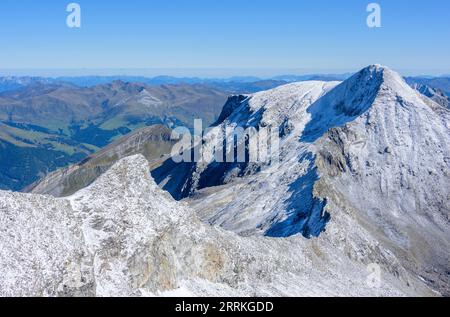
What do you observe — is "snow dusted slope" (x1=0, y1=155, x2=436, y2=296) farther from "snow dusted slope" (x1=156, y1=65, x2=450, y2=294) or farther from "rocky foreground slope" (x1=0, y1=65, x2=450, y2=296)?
"snow dusted slope" (x1=156, y1=65, x2=450, y2=294)

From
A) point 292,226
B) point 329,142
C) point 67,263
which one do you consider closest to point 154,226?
point 67,263

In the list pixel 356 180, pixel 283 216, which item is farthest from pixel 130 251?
pixel 356 180

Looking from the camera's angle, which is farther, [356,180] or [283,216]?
[356,180]

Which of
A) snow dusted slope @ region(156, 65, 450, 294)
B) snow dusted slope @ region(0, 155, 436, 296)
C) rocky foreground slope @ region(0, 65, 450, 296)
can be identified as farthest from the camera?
snow dusted slope @ region(156, 65, 450, 294)

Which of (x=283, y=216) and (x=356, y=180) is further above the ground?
(x=356, y=180)

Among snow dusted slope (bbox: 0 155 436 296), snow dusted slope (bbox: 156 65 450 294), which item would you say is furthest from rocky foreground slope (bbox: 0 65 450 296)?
snow dusted slope (bbox: 156 65 450 294)

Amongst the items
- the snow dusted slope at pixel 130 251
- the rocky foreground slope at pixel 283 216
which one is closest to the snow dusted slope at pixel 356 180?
the rocky foreground slope at pixel 283 216

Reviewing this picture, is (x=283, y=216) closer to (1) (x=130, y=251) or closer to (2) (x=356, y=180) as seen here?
(2) (x=356, y=180)
